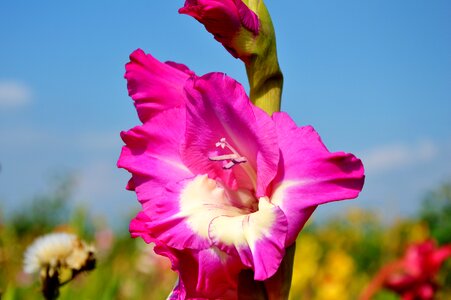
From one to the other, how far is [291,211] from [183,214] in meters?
0.12

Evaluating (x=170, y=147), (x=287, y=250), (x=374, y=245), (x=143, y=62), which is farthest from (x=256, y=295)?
(x=374, y=245)

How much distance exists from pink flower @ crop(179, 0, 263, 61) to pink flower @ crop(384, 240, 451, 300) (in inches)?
58.7

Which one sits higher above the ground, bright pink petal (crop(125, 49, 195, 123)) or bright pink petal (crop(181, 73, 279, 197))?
bright pink petal (crop(125, 49, 195, 123))

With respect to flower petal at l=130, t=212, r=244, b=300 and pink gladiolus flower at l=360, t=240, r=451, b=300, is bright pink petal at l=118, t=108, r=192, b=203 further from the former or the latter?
pink gladiolus flower at l=360, t=240, r=451, b=300

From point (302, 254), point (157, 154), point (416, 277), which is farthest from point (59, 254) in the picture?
point (302, 254)

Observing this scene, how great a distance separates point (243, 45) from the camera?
81cm

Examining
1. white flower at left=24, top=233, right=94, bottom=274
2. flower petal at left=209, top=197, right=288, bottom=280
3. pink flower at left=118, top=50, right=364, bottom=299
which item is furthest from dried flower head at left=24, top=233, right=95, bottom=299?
flower petal at left=209, top=197, right=288, bottom=280

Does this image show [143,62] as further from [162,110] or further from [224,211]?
[224,211]

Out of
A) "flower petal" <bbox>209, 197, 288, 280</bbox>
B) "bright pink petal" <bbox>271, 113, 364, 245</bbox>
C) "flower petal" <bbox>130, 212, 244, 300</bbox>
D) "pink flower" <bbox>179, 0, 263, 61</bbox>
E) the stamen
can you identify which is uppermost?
"pink flower" <bbox>179, 0, 263, 61</bbox>

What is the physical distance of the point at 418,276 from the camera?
2.12 meters

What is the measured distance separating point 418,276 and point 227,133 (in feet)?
4.94

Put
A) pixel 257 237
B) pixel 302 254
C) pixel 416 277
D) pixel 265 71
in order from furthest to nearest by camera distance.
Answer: pixel 302 254 → pixel 416 277 → pixel 265 71 → pixel 257 237

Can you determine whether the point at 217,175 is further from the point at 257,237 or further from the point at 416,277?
the point at 416,277

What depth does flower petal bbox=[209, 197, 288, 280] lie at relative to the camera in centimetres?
70
